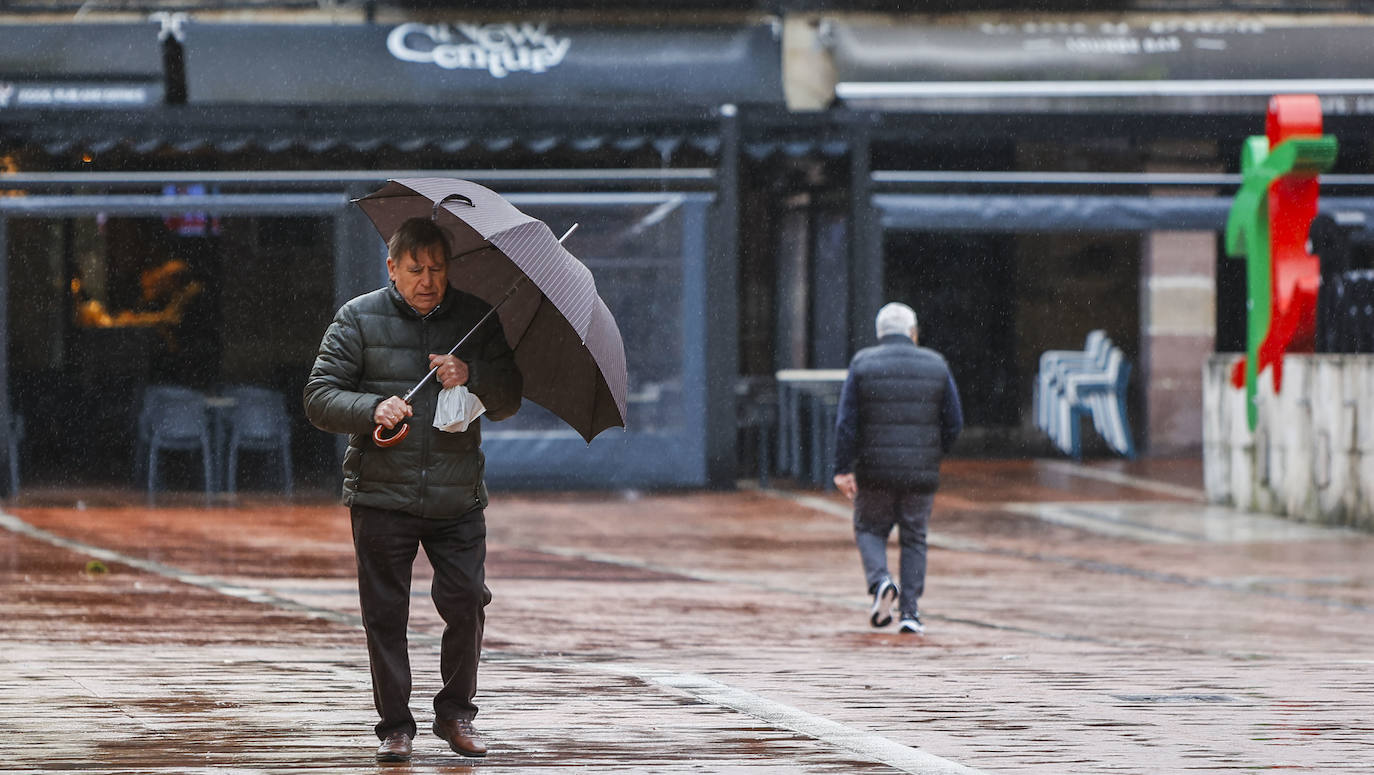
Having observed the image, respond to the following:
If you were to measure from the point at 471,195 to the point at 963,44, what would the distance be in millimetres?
13539

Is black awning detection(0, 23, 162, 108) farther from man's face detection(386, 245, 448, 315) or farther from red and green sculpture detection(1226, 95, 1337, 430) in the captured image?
man's face detection(386, 245, 448, 315)

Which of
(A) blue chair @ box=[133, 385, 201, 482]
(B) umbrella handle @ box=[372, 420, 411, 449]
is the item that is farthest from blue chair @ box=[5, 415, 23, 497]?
(B) umbrella handle @ box=[372, 420, 411, 449]

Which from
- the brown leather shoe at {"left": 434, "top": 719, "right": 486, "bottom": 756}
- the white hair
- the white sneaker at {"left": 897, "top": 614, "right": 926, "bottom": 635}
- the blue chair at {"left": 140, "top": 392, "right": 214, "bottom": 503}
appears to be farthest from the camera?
the blue chair at {"left": 140, "top": 392, "right": 214, "bottom": 503}

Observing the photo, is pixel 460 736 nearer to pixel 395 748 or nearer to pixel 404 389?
pixel 395 748

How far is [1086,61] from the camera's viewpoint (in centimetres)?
1916

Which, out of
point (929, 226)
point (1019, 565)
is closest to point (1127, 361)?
point (929, 226)

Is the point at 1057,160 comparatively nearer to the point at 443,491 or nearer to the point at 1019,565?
the point at 1019,565

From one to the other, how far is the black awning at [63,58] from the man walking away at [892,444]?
9.89 meters

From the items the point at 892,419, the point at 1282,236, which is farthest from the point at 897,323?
the point at 1282,236

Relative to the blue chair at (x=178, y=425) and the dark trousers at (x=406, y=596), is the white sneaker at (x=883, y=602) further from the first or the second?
the blue chair at (x=178, y=425)

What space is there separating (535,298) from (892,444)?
460 centimetres

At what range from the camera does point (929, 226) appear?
1916 cm

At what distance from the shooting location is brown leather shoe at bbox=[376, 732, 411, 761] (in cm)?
617

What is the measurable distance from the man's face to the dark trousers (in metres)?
0.66
